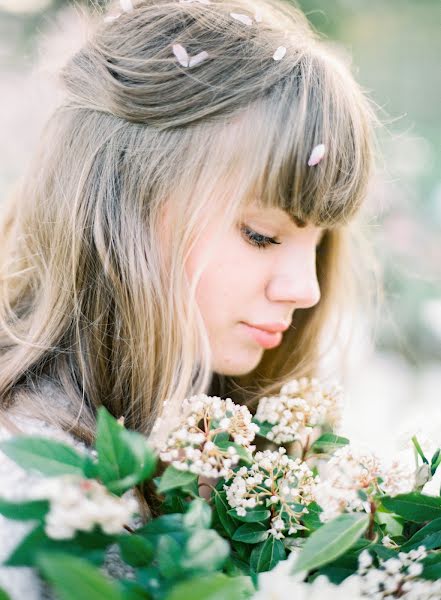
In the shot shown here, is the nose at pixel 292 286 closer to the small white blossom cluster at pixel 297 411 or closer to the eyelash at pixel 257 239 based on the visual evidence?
the eyelash at pixel 257 239

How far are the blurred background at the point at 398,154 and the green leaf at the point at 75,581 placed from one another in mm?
1478

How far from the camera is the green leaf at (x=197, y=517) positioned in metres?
0.58

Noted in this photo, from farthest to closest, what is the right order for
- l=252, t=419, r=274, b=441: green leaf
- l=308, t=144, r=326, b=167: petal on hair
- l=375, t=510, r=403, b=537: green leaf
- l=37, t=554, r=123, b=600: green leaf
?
1. l=308, t=144, r=326, b=167: petal on hair
2. l=252, t=419, r=274, b=441: green leaf
3. l=375, t=510, r=403, b=537: green leaf
4. l=37, t=554, r=123, b=600: green leaf

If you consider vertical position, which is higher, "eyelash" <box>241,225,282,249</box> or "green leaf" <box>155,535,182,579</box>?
"eyelash" <box>241,225,282,249</box>

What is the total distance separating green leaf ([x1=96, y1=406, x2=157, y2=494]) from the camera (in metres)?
0.55

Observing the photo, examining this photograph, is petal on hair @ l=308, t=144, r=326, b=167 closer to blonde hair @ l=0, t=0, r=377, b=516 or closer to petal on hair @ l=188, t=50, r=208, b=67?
blonde hair @ l=0, t=0, r=377, b=516

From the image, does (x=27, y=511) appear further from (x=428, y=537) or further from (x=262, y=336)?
(x=262, y=336)

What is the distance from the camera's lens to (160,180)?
1.04 m

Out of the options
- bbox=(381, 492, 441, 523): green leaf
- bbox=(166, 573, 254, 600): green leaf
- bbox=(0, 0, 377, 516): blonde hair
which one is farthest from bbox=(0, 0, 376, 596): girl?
bbox=(166, 573, 254, 600): green leaf

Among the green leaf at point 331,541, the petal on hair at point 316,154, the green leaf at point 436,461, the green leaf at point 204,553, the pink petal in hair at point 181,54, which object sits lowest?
the green leaf at point 204,553

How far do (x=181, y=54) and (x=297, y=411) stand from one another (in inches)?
21.0

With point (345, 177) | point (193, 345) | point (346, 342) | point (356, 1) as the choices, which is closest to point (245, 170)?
point (345, 177)

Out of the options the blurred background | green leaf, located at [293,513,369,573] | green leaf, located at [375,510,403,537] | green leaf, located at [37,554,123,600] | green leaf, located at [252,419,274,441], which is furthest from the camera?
the blurred background

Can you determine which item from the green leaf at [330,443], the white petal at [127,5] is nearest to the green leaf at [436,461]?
the green leaf at [330,443]
